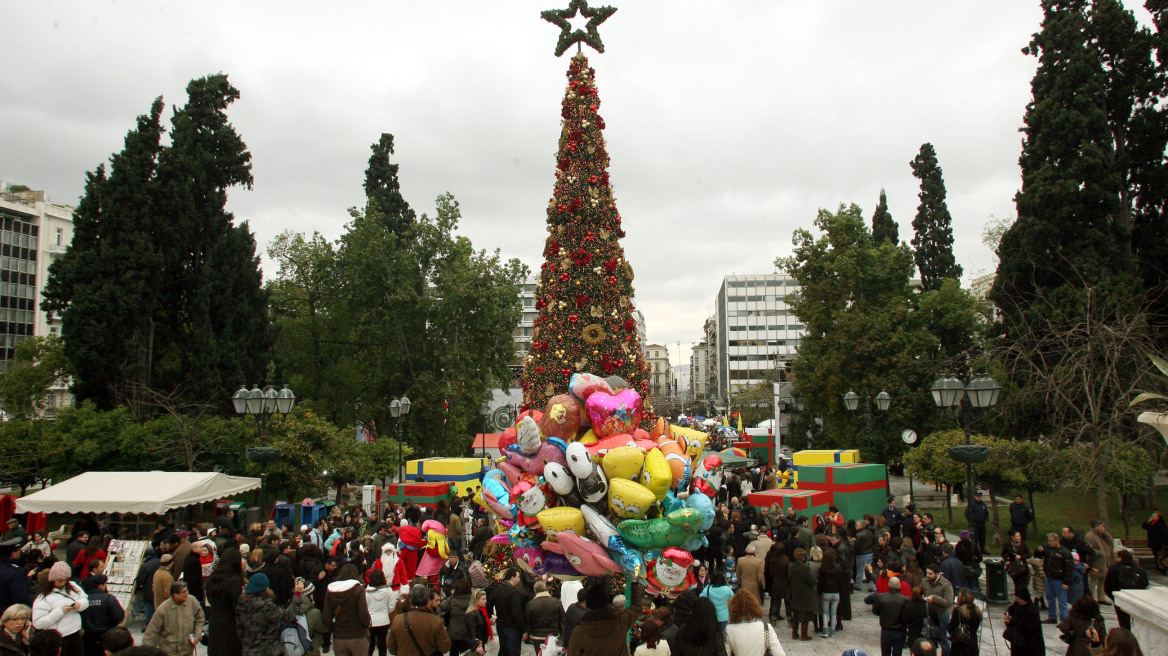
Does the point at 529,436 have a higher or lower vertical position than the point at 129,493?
higher

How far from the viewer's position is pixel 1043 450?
14.9m

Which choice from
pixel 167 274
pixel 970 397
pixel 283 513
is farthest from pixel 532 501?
pixel 167 274

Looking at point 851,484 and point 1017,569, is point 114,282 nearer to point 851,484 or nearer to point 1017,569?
point 851,484

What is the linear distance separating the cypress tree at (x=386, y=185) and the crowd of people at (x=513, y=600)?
2598 centimetres

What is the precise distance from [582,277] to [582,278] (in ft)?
0.08

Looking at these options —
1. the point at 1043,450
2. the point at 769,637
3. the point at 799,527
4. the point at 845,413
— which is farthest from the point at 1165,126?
the point at 769,637

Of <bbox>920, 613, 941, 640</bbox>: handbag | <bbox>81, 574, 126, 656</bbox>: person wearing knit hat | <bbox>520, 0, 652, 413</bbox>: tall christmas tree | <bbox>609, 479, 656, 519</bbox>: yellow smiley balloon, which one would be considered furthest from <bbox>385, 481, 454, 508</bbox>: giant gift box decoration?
<bbox>920, 613, 941, 640</bbox>: handbag

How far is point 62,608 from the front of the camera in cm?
631

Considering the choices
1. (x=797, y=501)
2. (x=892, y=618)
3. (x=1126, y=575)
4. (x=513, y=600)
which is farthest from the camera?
(x=797, y=501)

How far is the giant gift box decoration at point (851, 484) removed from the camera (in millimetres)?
16422

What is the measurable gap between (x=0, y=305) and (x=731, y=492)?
206 ft

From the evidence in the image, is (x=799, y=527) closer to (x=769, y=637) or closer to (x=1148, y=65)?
(x=769, y=637)

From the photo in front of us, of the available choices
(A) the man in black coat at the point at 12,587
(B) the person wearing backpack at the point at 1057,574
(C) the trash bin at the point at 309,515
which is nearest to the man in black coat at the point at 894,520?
(B) the person wearing backpack at the point at 1057,574

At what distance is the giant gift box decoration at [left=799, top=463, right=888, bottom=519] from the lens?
16.4 m
